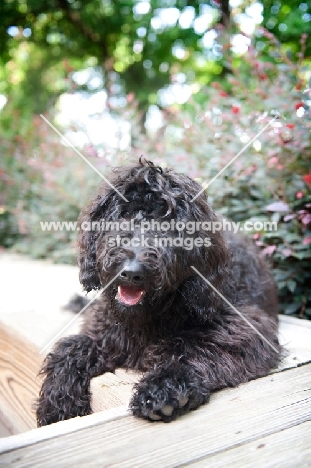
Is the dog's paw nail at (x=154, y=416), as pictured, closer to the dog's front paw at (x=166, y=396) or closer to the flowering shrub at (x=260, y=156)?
the dog's front paw at (x=166, y=396)

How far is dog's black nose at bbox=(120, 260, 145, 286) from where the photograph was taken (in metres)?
1.78

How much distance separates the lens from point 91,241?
218cm

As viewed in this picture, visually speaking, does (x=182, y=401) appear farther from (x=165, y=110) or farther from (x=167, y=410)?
(x=165, y=110)

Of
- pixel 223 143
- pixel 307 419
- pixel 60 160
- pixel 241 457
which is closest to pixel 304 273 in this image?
pixel 223 143

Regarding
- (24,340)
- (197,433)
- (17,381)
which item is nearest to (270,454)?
(197,433)

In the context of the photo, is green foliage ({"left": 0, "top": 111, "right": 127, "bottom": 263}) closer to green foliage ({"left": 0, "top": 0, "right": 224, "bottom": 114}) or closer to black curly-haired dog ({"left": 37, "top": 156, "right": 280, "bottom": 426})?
green foliage ({"left": 0, "top": 0, "right": 224, "bottom": 114})

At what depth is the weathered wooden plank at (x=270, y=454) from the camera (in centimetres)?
132

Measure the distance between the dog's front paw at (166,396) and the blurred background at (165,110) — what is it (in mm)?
1764

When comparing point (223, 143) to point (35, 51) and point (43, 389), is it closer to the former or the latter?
point (43, 389)

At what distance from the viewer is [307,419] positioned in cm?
159

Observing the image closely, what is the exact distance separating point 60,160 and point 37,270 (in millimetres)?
1755

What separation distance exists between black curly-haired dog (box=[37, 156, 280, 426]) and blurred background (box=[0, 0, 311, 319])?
4.23ft

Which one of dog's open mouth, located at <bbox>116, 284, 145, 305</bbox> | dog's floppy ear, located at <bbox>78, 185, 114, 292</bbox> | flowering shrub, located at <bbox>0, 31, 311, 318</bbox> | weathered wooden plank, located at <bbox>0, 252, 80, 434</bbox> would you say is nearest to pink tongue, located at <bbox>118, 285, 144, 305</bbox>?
dog's open mouth, located at <bbox>116, 284, 145, 305</bbox>

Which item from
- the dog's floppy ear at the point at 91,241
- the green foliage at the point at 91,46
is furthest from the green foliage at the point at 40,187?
the dog's floppy ear at the point at 91,241
